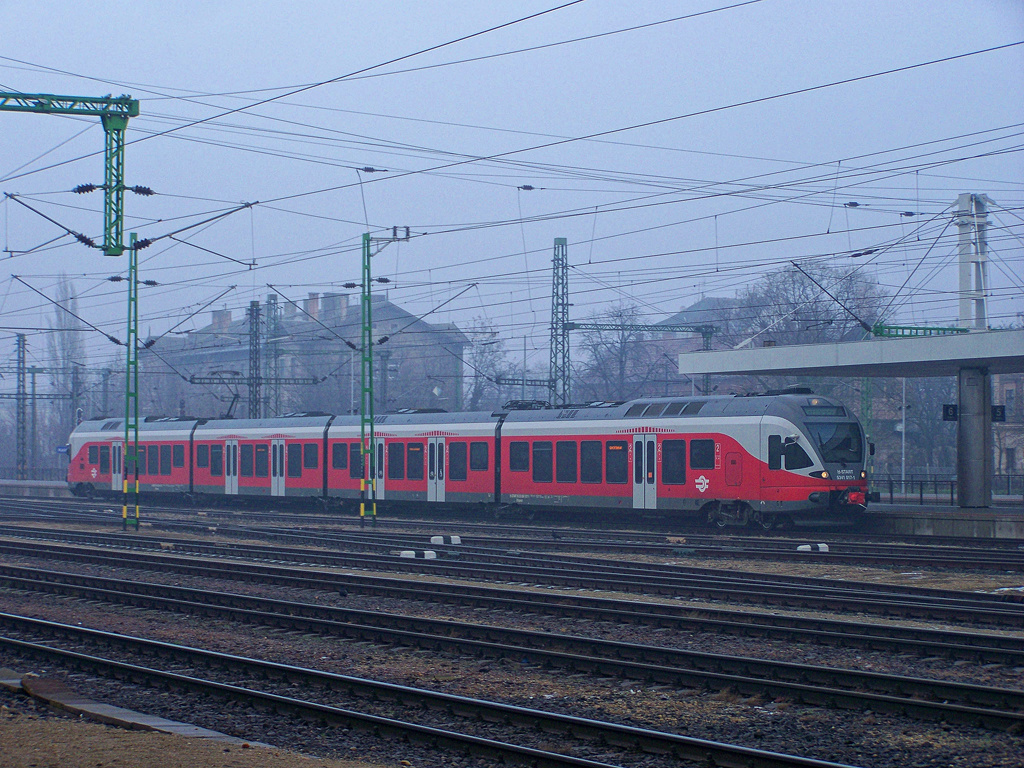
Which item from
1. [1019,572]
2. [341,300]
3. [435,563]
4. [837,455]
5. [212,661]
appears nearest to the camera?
[212,661]

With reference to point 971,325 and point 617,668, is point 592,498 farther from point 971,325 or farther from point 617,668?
point 617,668

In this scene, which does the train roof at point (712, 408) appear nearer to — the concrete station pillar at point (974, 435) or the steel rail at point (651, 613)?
the concrete station pillar at point (974, 435)

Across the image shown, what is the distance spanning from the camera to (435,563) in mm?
19172

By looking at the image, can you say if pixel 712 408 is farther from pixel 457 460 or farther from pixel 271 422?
pixel 271 422

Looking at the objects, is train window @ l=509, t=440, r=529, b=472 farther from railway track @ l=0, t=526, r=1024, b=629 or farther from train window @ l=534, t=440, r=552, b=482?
railway track @ l=0, t=526, r=1024, b=629

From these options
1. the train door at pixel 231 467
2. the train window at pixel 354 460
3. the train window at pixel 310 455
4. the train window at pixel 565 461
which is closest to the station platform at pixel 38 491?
the train door at pixel 231 467

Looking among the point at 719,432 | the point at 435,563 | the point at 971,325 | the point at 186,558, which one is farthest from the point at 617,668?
the point at 971,325

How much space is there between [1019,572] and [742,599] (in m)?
6.09

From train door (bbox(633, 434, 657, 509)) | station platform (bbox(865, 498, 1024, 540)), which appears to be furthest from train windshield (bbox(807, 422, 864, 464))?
train door (bbox(633, 434, 657, 509))

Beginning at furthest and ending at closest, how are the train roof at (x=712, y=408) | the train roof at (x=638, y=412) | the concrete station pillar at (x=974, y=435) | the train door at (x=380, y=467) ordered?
the train door at (x=380, y=467)
the concrete station pillar at (x=974, y=435)
the train roof at (x=638, y=412)
the train roof at (x=712, y=408)

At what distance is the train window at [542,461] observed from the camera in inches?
1134

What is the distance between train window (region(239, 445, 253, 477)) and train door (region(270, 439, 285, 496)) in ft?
3.81

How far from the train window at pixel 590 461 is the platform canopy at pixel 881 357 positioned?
4276 millimetres

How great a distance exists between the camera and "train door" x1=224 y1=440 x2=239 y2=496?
37750mm
